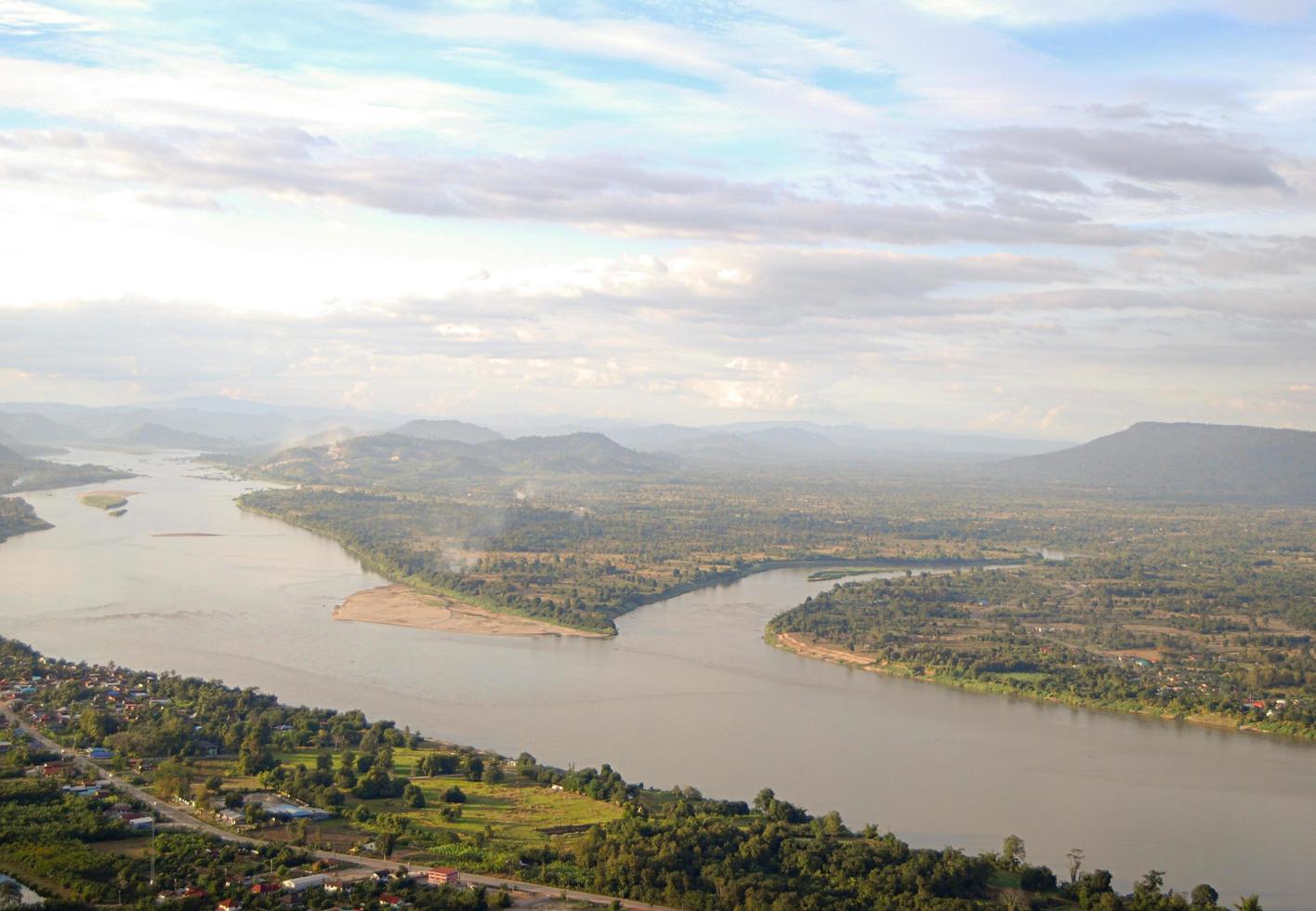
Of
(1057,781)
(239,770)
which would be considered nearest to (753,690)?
(1057,781)

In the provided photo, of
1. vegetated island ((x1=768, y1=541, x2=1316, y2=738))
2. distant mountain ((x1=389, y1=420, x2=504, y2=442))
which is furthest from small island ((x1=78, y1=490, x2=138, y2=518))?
distant mountain ((x1=389, y1=420, x2=504, y2=442))

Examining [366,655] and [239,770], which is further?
[366,655]

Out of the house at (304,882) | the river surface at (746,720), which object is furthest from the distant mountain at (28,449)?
the house at (304,882)

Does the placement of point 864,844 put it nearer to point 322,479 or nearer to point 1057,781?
point 1057,781

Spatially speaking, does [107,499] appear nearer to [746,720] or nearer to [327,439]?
[746,720]

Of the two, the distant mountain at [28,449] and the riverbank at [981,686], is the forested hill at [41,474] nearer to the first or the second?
the distant mountain at [28,449]

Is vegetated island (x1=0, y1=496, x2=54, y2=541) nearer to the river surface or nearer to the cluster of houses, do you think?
the river surface
